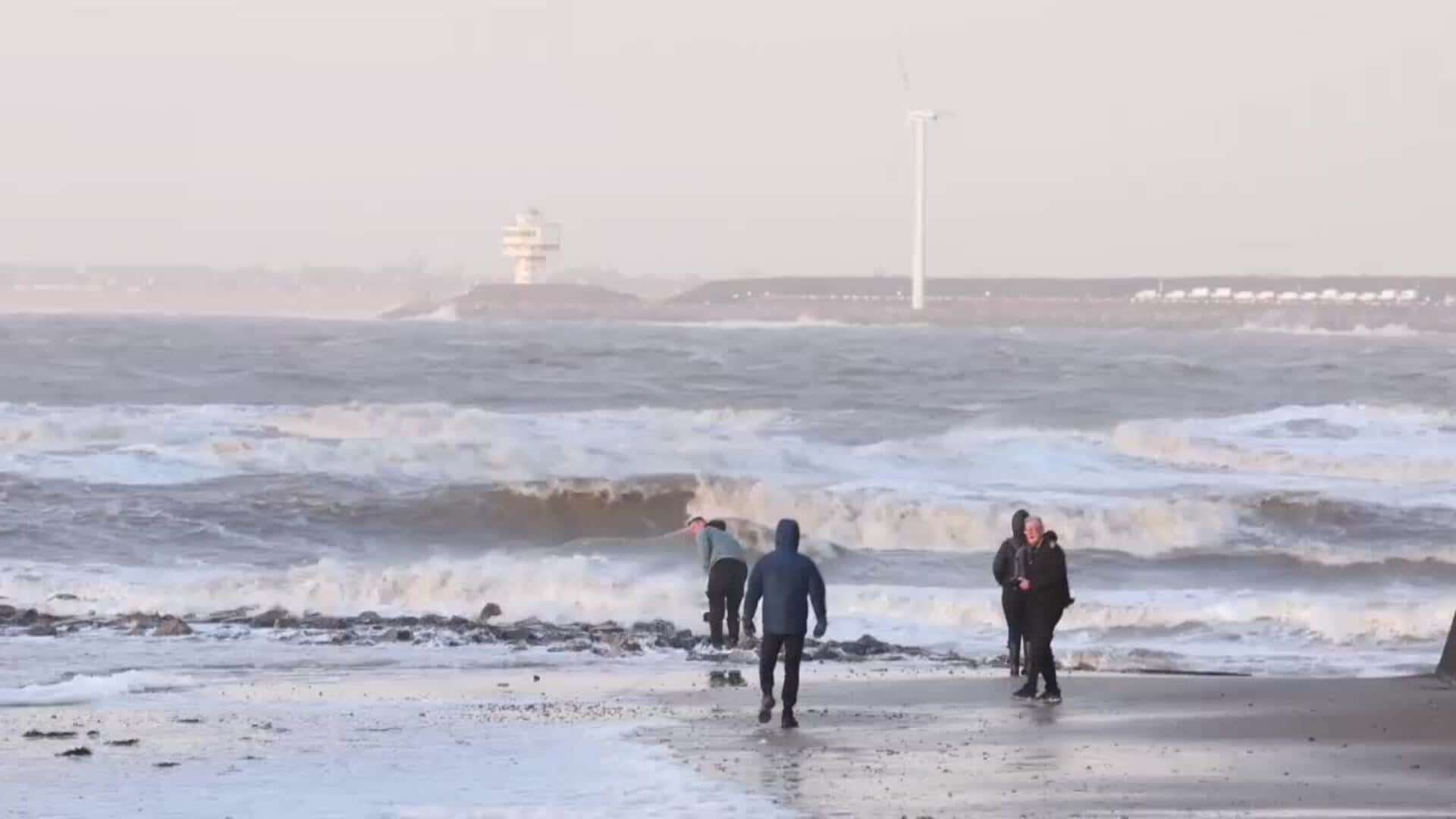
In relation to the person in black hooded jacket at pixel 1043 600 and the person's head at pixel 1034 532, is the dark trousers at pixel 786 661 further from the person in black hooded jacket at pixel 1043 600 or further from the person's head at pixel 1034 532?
the person's head at pixel 1034 532

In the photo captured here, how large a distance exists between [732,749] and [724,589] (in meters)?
6.39

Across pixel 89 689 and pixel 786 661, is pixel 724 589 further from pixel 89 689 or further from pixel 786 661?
pixel 89 689

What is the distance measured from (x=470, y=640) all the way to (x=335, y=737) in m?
6.20

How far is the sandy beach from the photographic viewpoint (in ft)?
36.2

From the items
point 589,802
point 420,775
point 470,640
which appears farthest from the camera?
point 470,640

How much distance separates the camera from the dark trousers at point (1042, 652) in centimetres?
1520

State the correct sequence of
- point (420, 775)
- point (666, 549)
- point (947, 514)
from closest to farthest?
point (420, 775)
point (666, 549)
point (947, 514)

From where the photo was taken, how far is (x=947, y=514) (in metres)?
34.8

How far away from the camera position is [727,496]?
127ft

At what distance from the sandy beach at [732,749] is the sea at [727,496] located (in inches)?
102

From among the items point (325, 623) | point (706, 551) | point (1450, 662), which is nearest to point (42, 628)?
point (325, 623)

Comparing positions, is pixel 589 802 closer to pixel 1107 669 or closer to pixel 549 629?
pixel 1107 669

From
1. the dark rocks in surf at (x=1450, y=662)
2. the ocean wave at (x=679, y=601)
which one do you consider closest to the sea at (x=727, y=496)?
the ocean wave at (x=679, y=601)

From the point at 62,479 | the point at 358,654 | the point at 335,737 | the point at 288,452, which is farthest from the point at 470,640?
the point at 288,452
